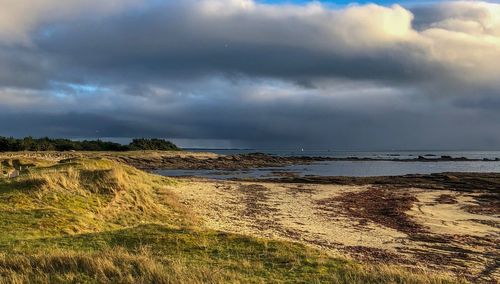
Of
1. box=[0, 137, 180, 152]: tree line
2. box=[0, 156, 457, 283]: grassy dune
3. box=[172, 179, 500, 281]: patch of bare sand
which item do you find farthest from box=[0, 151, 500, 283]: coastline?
box=[0, 137, 180, 152]: tree line

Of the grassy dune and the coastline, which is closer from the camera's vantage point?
the grassy dune

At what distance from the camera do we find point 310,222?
69.1ft

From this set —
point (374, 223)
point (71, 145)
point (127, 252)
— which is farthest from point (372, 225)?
point (71, 145)

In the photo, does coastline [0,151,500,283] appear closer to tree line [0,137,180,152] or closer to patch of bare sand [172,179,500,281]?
patch of bare sand [172,179,500,281]

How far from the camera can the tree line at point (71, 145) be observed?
8744 centimetres

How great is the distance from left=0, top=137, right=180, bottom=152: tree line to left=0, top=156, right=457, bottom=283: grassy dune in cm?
7681

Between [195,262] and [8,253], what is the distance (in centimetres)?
379

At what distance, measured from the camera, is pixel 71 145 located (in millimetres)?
103750

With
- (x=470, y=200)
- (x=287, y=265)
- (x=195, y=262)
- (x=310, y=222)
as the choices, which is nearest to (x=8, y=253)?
(x=195, y=262)

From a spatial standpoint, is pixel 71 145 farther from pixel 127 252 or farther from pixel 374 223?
pixel 127 252

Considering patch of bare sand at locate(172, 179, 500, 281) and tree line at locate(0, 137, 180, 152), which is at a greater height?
tree line at locate(0, 137, 180, 152)

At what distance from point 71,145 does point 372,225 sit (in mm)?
95180

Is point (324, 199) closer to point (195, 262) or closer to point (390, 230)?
point (390, 230)

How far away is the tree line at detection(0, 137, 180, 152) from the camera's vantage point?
287 ft
